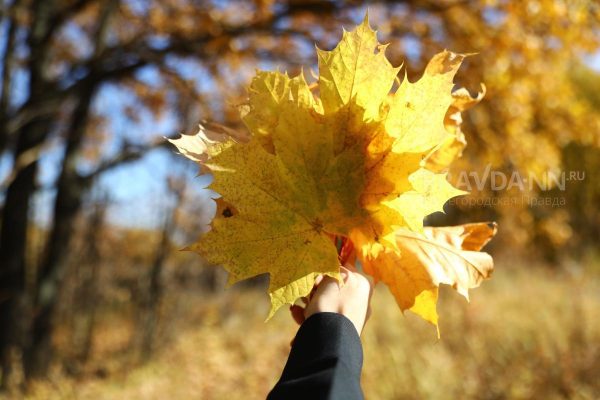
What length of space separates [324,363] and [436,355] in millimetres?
3876

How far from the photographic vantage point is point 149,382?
532 cm

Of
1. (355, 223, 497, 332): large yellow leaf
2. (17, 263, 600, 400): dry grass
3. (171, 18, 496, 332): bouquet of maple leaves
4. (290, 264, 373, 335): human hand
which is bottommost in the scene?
(17, 263, 600, 400): dry grass

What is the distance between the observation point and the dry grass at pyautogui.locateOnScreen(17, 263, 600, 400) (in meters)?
3.87

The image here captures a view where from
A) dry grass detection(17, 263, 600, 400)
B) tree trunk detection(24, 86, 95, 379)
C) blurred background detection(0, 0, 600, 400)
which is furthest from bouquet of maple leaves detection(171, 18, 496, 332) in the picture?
tree trunk detection(24, 86, 95, 379)

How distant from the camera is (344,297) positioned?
0.99 m

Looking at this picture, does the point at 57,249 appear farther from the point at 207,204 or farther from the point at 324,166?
the point at 324,166

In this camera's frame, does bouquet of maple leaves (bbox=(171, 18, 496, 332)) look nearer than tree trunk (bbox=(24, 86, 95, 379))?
Yes

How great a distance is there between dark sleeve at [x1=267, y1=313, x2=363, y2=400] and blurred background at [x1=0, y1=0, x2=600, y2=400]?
1.67 metres

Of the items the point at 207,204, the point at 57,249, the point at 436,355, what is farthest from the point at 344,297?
the point at 207,204

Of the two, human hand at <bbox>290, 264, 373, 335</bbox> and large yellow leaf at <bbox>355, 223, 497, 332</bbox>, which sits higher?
large yellow leaf at <bbox>355, 223, 497, 332</bbox>

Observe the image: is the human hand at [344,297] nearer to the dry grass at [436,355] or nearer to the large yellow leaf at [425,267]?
the large yellow leaf at [425,267]

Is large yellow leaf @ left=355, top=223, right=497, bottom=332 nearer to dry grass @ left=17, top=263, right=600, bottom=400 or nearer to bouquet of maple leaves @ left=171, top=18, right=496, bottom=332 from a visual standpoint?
bouquet of maple leaves @ left=171, top=18, right=496, bottom=332

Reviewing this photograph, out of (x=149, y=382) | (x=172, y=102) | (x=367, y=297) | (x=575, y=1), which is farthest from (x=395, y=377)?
(x=172, y=102)

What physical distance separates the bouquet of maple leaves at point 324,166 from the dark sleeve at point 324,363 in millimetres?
89
